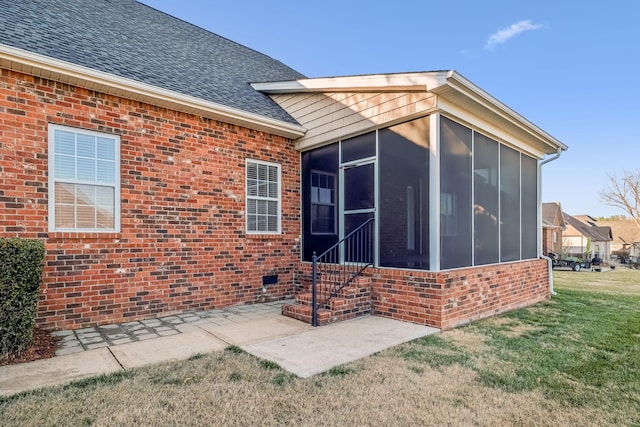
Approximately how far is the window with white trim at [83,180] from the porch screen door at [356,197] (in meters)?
3.74

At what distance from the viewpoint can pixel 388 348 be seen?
13.2 ft

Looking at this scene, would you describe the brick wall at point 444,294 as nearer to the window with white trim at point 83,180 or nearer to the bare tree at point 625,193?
the window with white trim at point 83,180

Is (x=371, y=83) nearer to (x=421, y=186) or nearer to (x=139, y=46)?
(x=421, y=186)

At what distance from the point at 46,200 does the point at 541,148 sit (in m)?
9.62

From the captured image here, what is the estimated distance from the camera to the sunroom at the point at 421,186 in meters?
5.12

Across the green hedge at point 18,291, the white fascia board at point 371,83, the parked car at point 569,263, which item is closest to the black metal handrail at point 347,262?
the white fascia board at point 371,83

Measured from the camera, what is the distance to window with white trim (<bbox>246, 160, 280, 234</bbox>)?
6738mm

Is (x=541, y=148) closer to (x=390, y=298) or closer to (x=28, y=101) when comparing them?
(x=390, y=298)

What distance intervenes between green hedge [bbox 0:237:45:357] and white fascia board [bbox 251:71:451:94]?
195 inches

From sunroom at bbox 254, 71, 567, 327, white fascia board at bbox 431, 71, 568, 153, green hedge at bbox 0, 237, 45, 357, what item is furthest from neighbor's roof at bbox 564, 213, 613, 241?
green hedge at bbox 0, 237, 45, 357

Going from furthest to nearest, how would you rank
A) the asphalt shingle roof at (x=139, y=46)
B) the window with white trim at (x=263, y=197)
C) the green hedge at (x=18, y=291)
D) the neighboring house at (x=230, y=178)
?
the window with white trim at (x=263, y=197), the asphalt shingle roof at (x=139, y=46), the neighboring house at (x=230, y=178), the green hedge at (x=18, y=291)

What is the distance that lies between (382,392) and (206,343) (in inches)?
91.0

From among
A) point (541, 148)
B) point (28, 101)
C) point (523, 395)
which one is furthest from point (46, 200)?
point (541, 148)

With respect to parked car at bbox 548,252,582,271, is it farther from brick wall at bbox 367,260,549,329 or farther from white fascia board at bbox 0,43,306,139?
white fascia board at bbox 0,43,306,139
